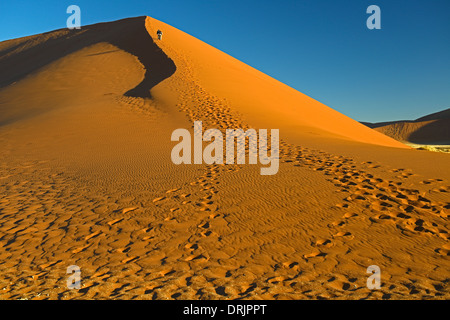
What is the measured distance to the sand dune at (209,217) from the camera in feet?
12.6

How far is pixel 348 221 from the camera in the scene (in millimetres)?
5074

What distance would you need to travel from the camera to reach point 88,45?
90.2 feet

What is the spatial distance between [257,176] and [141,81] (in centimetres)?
1378

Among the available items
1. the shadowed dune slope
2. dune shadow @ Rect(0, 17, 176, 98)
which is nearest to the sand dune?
the shadowed dune slope

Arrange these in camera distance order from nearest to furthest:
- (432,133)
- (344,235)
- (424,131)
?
(344,235)
(432,133)
(424,131)

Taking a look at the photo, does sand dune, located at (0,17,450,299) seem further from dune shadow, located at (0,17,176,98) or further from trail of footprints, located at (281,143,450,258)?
dune shadow, located at (0,17,176,98)

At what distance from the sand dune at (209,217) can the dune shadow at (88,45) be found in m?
6.66

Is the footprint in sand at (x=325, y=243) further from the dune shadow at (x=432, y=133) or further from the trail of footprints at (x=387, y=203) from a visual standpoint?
the dune shadow at (x=432, y=133)

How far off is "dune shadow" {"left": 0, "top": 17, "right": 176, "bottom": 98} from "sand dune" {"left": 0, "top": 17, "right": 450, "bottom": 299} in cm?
666

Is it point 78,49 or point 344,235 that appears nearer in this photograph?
point 344,235

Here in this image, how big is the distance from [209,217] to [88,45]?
2710 centimetres

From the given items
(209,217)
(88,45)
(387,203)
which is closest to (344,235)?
(387,203)

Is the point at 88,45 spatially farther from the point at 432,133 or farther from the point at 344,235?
the point at 432,133

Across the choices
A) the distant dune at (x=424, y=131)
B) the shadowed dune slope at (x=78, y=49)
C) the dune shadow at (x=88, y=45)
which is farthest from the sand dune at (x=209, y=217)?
the distant dune at (x=424, y=131)
